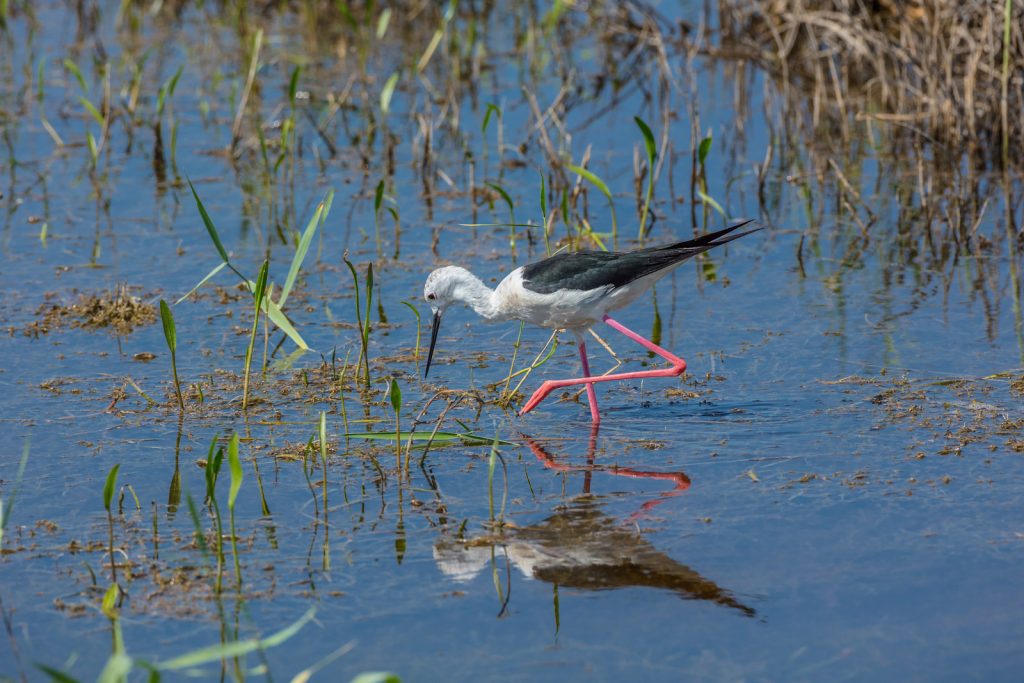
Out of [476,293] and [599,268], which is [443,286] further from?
[599,268]

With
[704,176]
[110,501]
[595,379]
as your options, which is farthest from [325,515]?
[704,176]

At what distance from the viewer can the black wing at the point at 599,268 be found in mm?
5637

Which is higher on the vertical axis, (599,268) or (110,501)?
(599,268)

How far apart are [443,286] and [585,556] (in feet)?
→ 6.52

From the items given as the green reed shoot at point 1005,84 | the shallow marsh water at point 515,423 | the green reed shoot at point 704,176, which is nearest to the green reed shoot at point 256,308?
the shallow marsh water at point 515,423

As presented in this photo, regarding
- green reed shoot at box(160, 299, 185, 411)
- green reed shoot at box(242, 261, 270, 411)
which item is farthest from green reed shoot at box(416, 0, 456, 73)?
green reed shoot at box(160, 299, 185, 411)

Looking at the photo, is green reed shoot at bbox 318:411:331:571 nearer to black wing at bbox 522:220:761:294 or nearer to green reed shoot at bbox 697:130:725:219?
black wing at bbox 522:220:761:294

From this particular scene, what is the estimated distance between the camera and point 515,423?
5.64 metres

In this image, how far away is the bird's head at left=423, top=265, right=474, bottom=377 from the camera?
598 centimetres

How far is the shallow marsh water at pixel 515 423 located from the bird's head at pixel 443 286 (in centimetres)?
25

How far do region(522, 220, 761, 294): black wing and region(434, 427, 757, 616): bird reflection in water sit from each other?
1170 millimetres

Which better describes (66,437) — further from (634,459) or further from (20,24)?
(20,24)

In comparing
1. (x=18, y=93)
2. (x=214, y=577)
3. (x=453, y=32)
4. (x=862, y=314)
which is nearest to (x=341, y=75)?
(x=453, y=32)

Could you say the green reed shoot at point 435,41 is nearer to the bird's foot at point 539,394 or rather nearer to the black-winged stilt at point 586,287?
the black-winged stilt at point 586,287
